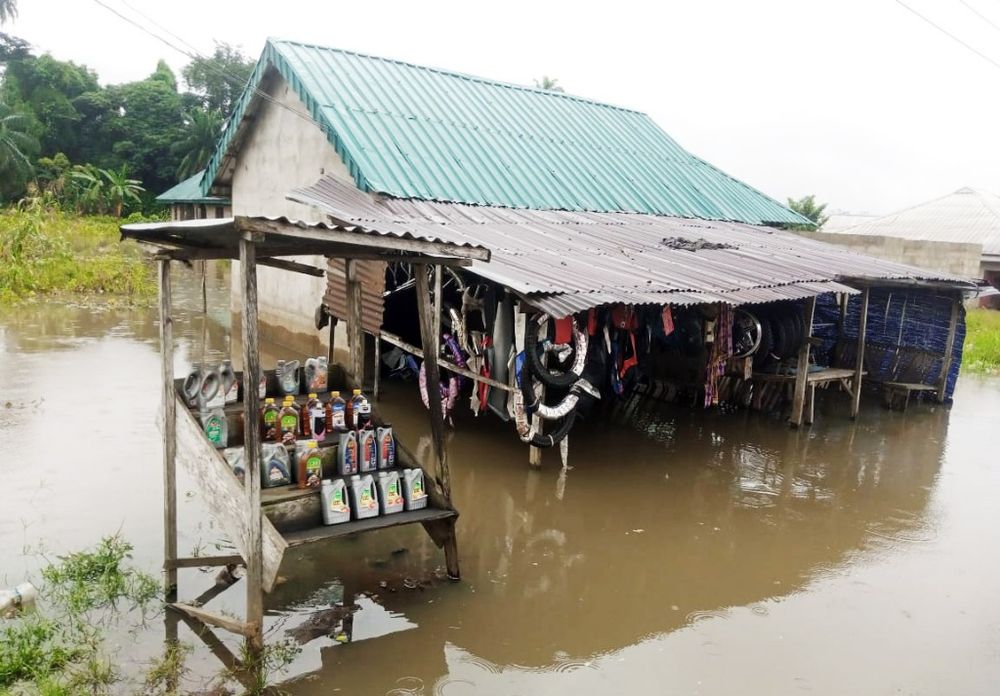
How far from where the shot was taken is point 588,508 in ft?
22.6

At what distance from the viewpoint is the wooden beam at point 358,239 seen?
373 centimetres

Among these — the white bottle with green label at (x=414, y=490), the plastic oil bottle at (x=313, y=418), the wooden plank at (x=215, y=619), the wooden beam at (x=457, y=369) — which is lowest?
the wooden plank at (x=215, y=619)

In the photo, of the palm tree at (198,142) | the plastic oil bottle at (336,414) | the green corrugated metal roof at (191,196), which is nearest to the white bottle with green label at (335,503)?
the plastic oil bottle at (336,414)

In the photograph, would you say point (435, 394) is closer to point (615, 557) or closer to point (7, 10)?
point (615, 557)

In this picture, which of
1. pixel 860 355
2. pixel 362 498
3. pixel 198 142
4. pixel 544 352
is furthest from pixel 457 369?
pixel 198 142

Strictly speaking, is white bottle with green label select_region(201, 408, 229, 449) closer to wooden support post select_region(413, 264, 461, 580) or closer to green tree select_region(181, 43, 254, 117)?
wooden support post select_region(413, 264, 461, 580)

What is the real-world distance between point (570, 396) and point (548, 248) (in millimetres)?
2152

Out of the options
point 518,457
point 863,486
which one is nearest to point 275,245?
point 518,457

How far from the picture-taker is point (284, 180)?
12188 mm

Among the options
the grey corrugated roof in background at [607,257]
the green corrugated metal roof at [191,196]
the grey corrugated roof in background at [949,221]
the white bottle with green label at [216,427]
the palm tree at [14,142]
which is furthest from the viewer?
the palm tree at [14,142]

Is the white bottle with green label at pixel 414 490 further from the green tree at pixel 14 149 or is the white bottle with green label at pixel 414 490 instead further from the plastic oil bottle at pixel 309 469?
the green tree at pixel 14 149

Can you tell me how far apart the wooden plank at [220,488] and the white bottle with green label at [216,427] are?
0.19 ft

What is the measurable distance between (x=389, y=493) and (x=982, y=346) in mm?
15131

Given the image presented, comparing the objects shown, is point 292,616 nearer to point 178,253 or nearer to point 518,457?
point 178,253
